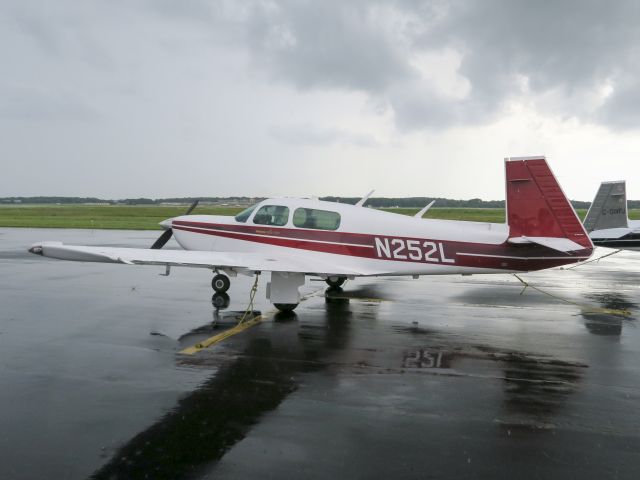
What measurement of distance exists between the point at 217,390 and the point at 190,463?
1.74 m

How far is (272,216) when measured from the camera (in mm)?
11312

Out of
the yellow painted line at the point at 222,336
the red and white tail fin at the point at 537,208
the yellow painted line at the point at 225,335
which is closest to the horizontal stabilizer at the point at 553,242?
the red and white tail fin at the point at 537,208

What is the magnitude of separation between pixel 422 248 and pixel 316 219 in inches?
95.4

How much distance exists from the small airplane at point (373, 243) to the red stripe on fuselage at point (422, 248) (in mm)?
20

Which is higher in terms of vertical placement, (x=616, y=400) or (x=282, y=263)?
(x=282, y=263)

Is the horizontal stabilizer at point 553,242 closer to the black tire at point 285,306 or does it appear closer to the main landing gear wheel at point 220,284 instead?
the black tire at point 285,306

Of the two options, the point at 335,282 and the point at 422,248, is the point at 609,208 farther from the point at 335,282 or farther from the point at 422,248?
the point at 422,248

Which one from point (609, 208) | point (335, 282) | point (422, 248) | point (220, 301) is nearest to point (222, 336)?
point (220, 301)

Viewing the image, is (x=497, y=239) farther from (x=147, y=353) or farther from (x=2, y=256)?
(x=2, y=256)

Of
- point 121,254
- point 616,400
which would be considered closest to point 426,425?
point 616,400

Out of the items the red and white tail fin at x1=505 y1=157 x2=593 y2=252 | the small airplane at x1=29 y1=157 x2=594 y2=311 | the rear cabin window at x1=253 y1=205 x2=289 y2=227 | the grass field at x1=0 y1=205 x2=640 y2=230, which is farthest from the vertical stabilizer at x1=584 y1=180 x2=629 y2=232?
the grass field at x1=0 y1=205 x2=640 y2=230

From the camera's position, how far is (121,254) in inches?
367

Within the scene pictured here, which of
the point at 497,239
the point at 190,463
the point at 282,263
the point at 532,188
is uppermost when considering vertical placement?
the point at 532,188

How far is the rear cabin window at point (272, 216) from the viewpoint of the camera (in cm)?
1122
